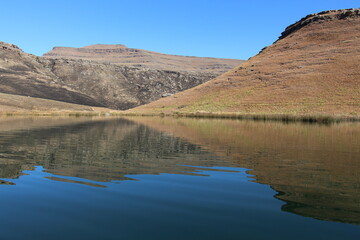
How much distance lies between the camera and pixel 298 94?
292ft

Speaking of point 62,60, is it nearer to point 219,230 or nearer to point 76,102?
point 76,102

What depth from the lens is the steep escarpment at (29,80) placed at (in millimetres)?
137625

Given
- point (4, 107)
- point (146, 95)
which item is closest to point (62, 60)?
point (146, 95)

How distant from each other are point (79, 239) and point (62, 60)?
188 m

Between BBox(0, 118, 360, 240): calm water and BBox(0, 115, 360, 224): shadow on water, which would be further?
BBox(0, 115, 360, 224): shadow on water

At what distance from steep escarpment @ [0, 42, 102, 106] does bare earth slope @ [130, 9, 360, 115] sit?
1830 inches

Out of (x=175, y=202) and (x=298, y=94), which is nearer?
(x=175, y=202)

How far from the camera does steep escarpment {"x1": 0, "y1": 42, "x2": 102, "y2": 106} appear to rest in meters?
138

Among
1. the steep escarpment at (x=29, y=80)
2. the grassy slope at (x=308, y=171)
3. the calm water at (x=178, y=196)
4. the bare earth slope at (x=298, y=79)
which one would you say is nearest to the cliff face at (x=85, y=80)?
the steep escarpment at (x=29, y=80)

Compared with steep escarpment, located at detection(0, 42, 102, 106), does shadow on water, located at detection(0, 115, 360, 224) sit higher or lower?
lower

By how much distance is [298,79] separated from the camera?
317 feet

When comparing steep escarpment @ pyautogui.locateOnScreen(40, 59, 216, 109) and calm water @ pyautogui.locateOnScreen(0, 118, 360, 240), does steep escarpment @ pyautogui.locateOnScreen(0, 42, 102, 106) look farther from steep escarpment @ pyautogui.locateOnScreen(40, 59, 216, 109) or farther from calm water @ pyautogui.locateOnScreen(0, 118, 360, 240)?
calm water @ pyautogui.locateOnScreen(0, 118, 360, 240)

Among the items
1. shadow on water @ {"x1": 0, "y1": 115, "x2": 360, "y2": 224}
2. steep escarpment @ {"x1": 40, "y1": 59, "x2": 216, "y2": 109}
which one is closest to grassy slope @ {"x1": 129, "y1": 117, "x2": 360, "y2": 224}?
shadow on water @ {"x1": 0, "y1": 115, "x2": 360, "y2": 224}

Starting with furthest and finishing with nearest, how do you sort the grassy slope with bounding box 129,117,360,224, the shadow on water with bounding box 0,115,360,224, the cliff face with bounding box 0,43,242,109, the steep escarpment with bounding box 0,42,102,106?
1. the cliff face with bounding box 0,43,242,109
2. the steep escarpment with bounding box 0,42,102,106
3. the shadow on water with bounding box 0,115,360,224
4. the grassy slope with bounding box 129,117,360,224
